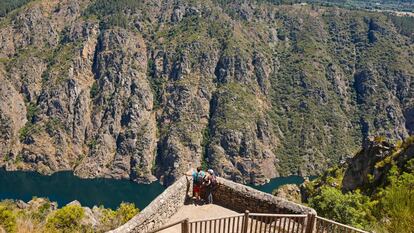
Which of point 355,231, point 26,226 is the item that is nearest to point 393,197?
point 355,231

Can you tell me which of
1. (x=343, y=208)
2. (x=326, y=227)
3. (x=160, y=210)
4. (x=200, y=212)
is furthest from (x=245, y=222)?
(x=343, y=208)

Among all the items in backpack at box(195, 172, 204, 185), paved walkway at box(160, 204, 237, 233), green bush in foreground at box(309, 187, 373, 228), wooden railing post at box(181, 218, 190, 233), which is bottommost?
green bush in foreground at box(309, 187, 373, 228)

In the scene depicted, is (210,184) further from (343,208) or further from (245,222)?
(343,208)

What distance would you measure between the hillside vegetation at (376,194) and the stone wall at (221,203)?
4351 mm

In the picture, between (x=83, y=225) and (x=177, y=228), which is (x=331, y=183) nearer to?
(x=83, y=225)

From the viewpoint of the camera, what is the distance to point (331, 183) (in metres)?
73.1

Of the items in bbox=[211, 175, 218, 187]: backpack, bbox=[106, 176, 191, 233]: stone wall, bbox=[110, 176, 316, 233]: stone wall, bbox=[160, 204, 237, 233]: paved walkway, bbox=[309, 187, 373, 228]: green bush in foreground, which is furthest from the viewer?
bbox=[309, 187, 373, 228]: green bush in foreground

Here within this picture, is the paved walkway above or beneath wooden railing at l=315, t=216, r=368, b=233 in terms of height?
beneath

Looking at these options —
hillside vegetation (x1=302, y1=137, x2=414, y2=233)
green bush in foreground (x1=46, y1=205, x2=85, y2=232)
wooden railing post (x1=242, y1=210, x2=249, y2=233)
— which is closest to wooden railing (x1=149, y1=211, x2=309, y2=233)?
wooden railing post (x1=242, y1=210, x2=249, y2=233)

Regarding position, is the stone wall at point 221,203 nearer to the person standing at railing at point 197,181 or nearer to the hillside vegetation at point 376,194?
the person standing at railing at point 197,181

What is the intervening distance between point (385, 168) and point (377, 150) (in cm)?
1101

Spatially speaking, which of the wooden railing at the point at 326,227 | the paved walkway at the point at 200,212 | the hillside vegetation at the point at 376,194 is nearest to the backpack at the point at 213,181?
the paved walkway at the point at 200,212

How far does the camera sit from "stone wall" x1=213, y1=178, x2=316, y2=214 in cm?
2597

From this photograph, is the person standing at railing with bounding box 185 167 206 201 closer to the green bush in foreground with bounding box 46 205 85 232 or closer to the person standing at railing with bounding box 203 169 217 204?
the person standing at railing with bounding box 203 169 217 204
